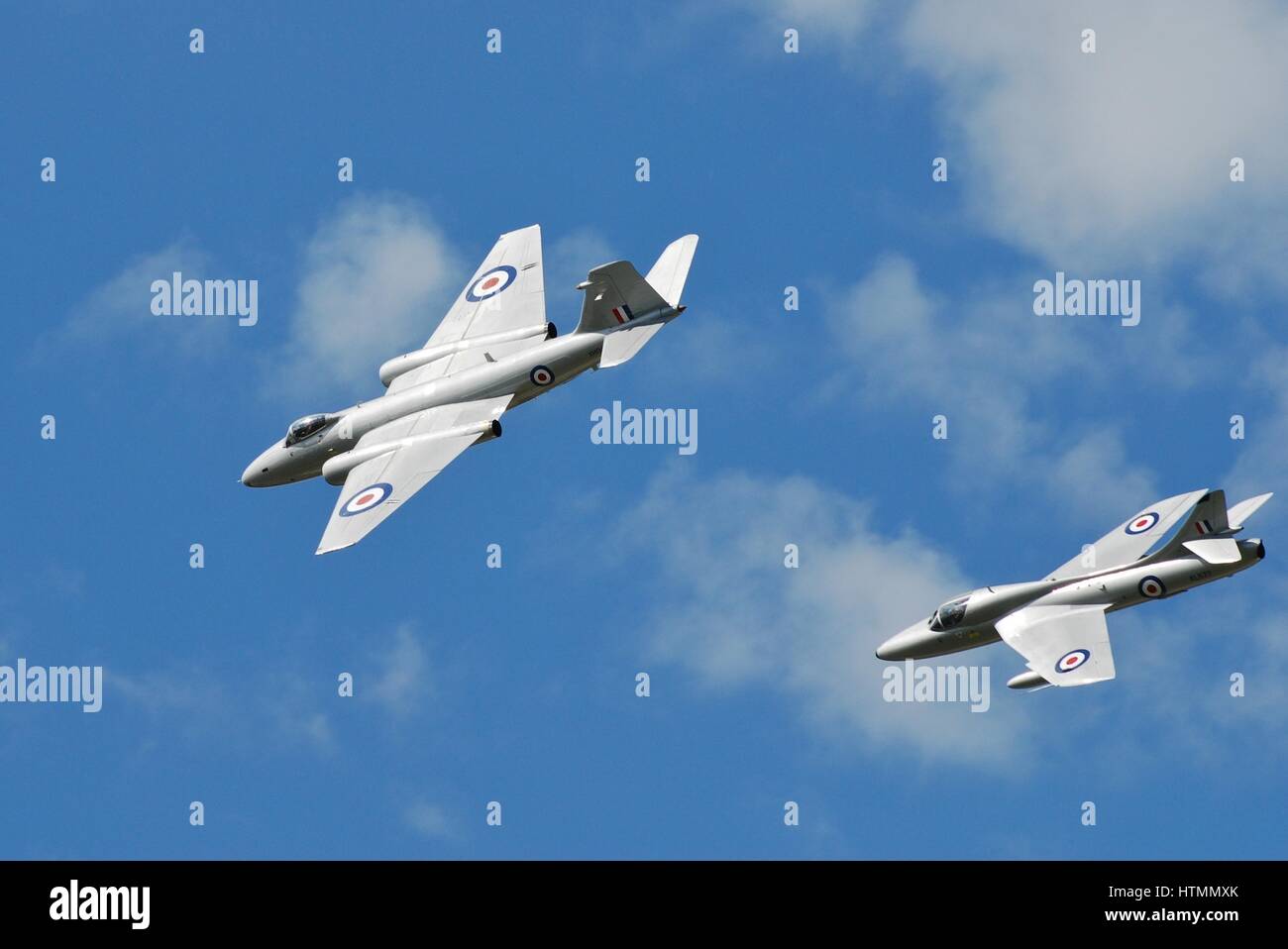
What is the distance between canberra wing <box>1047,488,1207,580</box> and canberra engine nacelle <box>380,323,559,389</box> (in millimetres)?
18583

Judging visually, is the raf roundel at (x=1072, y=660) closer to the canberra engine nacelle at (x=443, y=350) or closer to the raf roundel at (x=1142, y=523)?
the raf roundel at (x=1142, y=523)

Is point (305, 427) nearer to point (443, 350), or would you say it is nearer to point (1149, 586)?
point (443, 350)

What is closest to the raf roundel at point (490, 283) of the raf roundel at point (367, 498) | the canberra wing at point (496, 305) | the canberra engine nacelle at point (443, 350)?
the canberra wing at point (496, 305)

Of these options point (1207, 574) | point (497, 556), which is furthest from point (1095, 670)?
point (497, 556)

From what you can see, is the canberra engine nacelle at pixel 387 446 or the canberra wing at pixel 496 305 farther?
the canberra wing at pixel 496 305

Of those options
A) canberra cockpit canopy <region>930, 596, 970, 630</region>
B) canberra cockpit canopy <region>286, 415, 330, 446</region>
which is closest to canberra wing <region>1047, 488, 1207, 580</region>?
canberra cockpit canopy <region>930, 596, 970, 630</region>

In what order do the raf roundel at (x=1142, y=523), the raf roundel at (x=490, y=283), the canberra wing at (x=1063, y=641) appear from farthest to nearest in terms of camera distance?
the raf roundel at (x=490, y=283)
the raf roundel at (x=1142, y=523)
the canberra wing at (x=1063, y=641)

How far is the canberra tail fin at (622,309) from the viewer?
220ft

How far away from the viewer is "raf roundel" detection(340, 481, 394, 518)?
212 ft

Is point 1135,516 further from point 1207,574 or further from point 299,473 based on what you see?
point 299,473

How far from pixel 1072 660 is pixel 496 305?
22.7 meters

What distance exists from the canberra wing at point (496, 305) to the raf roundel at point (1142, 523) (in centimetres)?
1996

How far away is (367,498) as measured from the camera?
65.1m

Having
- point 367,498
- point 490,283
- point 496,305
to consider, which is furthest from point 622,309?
point 367,498
